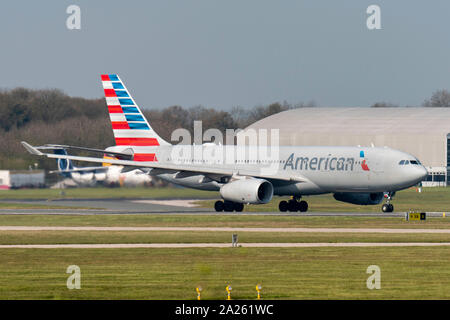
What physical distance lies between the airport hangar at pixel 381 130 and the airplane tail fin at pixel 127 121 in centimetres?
4847

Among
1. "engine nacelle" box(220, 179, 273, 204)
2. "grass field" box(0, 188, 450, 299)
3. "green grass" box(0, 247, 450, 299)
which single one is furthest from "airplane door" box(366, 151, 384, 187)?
"green grass" box(0, 247, 450, 299)

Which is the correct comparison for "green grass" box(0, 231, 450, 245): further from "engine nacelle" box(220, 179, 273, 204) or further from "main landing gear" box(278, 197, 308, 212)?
"main landing gear" box(278, 197, 308, 212)

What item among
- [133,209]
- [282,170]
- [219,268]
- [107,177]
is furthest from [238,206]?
[219,268]

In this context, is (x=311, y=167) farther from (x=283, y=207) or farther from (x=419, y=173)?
(x=419, y=173)

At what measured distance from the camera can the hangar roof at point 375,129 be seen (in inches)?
4525

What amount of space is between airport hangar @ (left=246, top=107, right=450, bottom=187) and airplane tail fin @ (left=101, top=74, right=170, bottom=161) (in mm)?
48471

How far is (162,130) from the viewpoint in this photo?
115 metres

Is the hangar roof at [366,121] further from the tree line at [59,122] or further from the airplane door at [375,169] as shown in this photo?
the airplane door at [375,169]

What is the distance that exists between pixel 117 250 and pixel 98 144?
6196cm

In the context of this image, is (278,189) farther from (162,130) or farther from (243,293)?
(162,130)

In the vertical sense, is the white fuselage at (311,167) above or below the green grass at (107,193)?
above

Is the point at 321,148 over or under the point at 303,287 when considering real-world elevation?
over

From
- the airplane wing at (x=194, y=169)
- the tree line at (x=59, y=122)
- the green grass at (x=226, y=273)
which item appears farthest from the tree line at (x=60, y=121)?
the green grass at (x=226, y=273)
